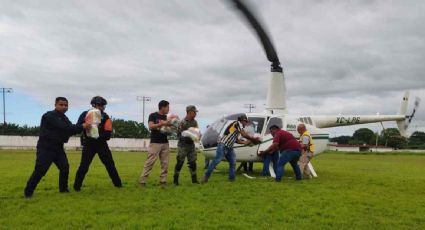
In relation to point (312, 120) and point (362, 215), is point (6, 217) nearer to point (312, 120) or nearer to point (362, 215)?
point (362, 215)

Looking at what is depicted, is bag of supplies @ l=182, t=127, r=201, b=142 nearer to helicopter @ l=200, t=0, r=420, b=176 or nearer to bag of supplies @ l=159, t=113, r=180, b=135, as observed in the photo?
bag of supplies @ l=159, t=113, r=180, b=135

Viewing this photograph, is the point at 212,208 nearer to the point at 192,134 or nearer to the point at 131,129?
the point at 192,134

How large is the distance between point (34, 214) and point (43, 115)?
2.43 m

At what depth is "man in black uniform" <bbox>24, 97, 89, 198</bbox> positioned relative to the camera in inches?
326

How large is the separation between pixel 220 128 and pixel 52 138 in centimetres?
655

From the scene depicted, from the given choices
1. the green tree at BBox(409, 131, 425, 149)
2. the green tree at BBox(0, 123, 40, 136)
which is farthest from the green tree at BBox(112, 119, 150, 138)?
the green tree at BBox(409, 131, 425, 149)

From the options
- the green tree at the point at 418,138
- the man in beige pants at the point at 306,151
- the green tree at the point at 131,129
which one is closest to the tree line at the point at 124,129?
the green tree at the point at 131,129

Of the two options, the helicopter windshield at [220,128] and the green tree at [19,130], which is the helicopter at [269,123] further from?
the green tree at [19,130]

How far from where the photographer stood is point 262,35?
1174 cm

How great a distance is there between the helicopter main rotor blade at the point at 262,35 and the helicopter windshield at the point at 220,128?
1.82m

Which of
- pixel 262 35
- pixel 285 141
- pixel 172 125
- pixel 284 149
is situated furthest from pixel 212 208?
pixel 262 35

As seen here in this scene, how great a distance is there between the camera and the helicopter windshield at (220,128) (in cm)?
1384

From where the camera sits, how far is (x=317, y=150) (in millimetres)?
15500

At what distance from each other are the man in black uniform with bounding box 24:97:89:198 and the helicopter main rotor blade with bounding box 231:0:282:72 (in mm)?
3796
